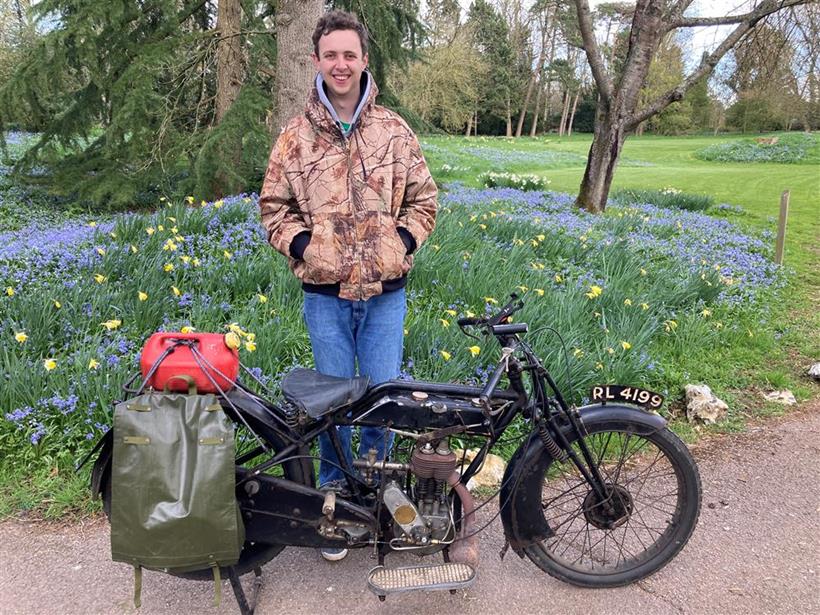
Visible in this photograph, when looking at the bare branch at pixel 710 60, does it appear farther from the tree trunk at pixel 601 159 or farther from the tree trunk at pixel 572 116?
the tree trunk at pixel 572 116

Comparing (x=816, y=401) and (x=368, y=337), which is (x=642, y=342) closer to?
(x=816, y=401)

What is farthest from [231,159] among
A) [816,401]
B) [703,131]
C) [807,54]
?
[703,131]

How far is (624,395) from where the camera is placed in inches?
99.5

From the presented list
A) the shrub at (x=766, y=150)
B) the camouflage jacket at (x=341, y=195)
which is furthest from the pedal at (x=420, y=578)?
the shrub at (x=766, y=150)

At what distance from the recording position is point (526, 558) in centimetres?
285

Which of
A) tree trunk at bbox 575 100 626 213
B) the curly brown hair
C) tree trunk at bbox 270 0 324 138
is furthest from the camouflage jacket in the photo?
tree trunk at bbox 575 100 626 213

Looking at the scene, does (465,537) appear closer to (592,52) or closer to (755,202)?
(592,52)

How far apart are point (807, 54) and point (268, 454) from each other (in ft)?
39.2

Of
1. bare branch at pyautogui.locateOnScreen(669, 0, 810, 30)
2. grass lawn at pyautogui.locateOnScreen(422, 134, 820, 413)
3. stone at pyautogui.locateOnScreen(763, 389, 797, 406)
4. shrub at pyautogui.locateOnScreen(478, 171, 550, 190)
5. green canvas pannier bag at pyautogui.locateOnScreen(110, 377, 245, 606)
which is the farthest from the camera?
shrub at pyautogui.locateOnScreen(478, 171, 550, 190)

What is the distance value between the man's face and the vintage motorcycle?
1044 millimetres

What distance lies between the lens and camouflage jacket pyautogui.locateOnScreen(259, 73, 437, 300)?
8.12 feet

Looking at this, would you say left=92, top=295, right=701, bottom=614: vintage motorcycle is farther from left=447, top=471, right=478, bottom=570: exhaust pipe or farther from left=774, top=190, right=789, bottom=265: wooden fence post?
left=774, top=190, right=789, bottom=265: wooden fence post

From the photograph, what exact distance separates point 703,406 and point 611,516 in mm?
1916

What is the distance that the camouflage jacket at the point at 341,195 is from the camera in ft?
8.12
